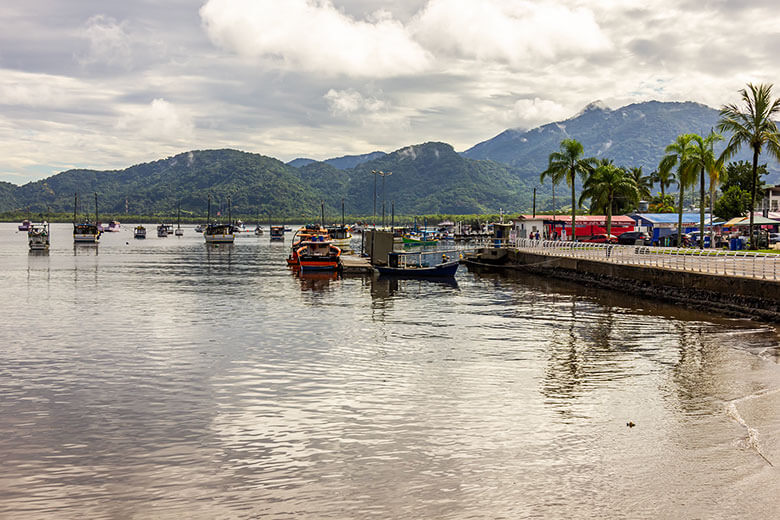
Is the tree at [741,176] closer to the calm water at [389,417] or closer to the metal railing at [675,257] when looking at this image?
the metal railing at [675,257]

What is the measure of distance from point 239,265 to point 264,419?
7046 cm

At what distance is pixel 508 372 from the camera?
73.6ft

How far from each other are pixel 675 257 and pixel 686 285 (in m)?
9.59

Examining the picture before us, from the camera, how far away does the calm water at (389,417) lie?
474 inches

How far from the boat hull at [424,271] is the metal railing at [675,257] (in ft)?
39.9

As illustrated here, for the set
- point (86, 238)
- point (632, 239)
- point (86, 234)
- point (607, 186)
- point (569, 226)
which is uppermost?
point (607, 186)

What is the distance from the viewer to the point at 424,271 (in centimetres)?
6425

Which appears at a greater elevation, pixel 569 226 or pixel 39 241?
pixel 569 226

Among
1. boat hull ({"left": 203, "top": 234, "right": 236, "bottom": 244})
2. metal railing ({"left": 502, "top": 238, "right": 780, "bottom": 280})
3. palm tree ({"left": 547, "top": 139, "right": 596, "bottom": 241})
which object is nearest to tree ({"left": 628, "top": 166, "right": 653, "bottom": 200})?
palm tree ({"left": 547, "top": 139, "right": 596, "bottom": 241})

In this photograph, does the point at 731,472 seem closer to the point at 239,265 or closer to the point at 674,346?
the point at 674,346

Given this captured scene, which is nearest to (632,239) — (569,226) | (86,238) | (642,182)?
(569,226)

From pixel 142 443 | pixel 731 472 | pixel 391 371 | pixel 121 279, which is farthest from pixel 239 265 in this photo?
pixel 731 472

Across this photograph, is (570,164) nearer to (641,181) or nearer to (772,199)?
(772,199)

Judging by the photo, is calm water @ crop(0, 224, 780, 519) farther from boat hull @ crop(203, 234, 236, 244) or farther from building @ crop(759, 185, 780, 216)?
boat hull @ crop(203, 234, 236, 244)
